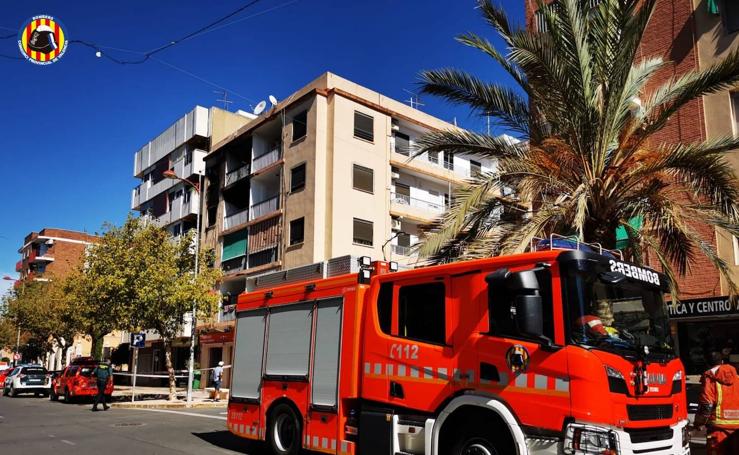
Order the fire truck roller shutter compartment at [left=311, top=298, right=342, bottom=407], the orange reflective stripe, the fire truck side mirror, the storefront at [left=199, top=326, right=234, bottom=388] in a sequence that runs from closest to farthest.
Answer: the fire truck side mirror, the orange reflective stripe, the fire truck roller shutter compartment at [left=311, top=298, right=342, bottom=407], the storefront at [left=199, top=326, right=234, bottom=388]

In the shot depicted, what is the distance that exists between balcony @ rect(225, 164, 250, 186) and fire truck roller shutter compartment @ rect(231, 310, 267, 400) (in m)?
26.4

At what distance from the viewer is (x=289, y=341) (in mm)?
10000

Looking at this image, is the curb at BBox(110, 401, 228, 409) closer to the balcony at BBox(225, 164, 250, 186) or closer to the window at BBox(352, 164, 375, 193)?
the window at BBox(352, 164, 375, 193)

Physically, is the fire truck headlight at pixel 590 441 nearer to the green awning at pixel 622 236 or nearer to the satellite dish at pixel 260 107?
the green awning at pixel 622 236

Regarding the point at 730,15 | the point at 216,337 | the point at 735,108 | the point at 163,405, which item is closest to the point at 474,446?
the point at 735,108

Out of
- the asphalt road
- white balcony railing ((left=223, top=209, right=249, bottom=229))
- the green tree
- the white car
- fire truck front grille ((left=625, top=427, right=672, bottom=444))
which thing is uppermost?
white balcony railing ((left=223, top=209, right=249, bottom=229))

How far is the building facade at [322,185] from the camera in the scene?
3095 cm

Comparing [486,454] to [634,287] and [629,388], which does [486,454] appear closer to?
[629,388]

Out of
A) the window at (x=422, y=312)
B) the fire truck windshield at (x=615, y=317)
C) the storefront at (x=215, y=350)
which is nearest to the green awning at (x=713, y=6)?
the fire truck windshield at (x=615, y=317)

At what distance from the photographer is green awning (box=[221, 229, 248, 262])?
36.3 metres

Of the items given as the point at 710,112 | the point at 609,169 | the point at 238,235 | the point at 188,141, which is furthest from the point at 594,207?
the point at 188,141

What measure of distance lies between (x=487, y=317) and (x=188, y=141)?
39.6 m

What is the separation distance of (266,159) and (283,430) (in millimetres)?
26662

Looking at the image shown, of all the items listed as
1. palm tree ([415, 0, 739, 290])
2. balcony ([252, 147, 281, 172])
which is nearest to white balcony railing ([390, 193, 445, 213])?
balcony ([252, 147, 281, 172])
